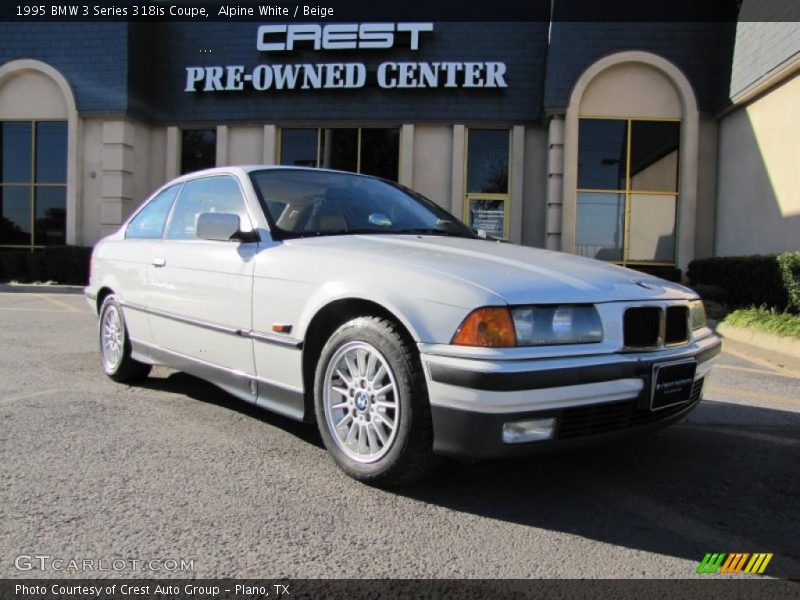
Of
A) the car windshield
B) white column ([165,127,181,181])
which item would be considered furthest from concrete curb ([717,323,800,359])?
white column ([165,127,181,181])

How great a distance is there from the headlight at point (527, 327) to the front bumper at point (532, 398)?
86 mm

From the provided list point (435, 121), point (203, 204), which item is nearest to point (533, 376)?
point (203, 204)

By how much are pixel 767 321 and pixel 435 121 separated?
29.5ft

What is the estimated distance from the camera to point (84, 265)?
49.1 feet

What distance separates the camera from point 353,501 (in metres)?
2.81

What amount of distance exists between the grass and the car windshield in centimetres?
508

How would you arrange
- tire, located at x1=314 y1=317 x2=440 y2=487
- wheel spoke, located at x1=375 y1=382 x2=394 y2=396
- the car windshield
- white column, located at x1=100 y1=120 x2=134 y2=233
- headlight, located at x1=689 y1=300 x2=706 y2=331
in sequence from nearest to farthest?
tire, located at x1=314 y1=317 x2=440 y2=487 < wheel spoke, located at x1=375 y1=382 x2=394 y2=396 < headlight, located at x1=689 y1=300 x2=706 y2=331 < the car windshield < white column, located at x1=100 y1=120 x2=134 y2=233

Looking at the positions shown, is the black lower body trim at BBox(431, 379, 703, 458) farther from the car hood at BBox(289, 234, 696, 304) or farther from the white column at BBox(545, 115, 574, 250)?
the white column at BBox(545, 115, 574, 250)

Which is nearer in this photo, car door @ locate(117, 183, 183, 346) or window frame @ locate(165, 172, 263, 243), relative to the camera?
window frame @ locate(165, 172, 263, 243)

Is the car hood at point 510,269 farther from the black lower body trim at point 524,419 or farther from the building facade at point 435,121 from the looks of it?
the building facade at point 435,121

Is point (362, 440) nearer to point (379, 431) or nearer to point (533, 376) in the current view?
point (379, 431)

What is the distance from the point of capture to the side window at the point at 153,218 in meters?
4.64

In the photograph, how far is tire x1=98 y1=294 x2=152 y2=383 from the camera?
15.9ft

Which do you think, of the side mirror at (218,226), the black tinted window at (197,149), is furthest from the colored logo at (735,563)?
the black tinted window at (197,149)
